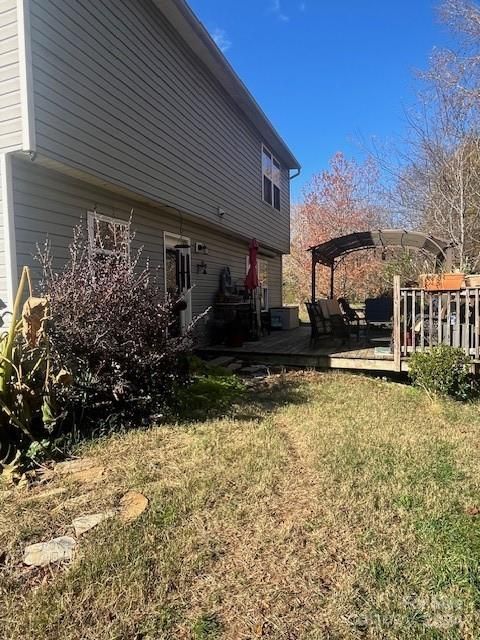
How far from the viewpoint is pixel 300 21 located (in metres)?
11.3

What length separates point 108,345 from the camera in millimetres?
4078

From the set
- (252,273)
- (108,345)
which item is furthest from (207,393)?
(252,273)

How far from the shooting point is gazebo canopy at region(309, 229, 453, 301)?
9.00 meters

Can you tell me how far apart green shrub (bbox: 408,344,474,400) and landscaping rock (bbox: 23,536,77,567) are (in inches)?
177

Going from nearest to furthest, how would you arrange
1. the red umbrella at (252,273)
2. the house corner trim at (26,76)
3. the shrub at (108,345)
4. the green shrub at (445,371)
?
the shrub at (108,345), the house corner trim at (26,76), the green shrub at (445,371), the red umbrella at (252,273)

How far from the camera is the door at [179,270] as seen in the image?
805 centimetres

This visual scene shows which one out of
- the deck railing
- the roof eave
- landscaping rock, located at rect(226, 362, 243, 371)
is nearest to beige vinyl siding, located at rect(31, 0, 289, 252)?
the roof eave

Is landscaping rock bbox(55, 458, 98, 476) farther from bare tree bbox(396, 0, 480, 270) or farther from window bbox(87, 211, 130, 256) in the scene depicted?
bare tree bbox(396, 0, 480, 270)

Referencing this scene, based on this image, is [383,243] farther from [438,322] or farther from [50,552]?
[50,552]

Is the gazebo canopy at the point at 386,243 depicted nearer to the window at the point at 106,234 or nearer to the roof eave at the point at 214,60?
the roof eave at the point at 214,60

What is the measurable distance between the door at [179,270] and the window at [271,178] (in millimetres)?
4811

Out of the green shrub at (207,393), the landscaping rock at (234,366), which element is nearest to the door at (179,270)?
the landscaping rock at (234,366)

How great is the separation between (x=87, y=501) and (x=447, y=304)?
5048mm

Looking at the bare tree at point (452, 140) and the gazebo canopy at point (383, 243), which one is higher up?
the bare tree at point (452, 140)
